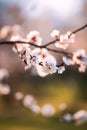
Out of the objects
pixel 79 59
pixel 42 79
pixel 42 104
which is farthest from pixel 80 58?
pixel 42 79

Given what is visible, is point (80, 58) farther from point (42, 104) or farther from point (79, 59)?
point (42, 104)

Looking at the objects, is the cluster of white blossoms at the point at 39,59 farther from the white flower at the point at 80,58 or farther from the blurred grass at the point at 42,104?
the blurred grass at the point at 42,104

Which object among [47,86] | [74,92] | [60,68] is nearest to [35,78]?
[47,86]

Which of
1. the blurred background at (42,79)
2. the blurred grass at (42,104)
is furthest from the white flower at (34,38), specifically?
the blurred grass at (42,104)

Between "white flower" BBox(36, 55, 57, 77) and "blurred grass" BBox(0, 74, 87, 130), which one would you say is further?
"blurred grass" BBox(0, 74, 87, 130)

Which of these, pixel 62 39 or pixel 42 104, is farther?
pixel 42 104

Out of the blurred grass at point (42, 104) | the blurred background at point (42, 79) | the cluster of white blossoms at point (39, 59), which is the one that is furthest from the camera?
the blurred background at point (42, 79)

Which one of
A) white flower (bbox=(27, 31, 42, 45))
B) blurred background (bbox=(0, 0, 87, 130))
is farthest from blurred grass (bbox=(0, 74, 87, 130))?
white flower (bbox=(27, 31, 42, 45))

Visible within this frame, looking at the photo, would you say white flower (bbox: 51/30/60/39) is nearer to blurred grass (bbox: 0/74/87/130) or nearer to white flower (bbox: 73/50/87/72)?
white flower (bbox: 73/50/87/72)
